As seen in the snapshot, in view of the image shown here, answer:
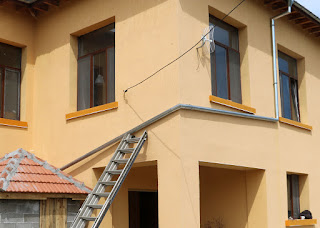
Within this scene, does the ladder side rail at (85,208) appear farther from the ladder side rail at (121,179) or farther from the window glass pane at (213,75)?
the window glass pane at (213,75)

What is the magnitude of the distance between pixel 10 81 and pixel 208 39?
226 inches

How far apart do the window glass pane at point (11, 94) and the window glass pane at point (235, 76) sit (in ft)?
19.0

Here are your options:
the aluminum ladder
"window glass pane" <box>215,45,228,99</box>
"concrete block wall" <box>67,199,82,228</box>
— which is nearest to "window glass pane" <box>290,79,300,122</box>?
"window glass pane" <box>215,45,228,99</box>

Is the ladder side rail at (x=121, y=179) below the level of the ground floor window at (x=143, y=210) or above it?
above

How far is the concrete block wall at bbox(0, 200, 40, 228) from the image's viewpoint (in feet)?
33.2

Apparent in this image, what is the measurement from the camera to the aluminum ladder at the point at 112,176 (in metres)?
10.1

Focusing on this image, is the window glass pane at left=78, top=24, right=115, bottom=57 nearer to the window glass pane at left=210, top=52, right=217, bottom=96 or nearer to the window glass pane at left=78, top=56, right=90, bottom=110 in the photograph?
the window glass pane at left=78, top=56, right=90, bottom=110

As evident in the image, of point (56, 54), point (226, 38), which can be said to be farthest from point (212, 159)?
point (56, 54)

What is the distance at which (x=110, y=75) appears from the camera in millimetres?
12320

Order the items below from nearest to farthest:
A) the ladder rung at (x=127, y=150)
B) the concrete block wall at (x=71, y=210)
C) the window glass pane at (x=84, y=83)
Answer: the ladder rung at (x=127, y=150), the concrete block wall at (x=71, y=210), the window glass pane at (x=84, y=83)

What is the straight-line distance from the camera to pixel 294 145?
1359 cm

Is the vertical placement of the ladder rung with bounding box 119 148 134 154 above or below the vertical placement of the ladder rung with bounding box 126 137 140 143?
below

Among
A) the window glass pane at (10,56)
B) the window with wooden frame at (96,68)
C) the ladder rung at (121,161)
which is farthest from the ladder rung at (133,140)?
the window glass pane at (10,56)

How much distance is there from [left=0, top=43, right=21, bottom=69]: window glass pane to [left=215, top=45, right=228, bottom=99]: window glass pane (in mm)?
5538
